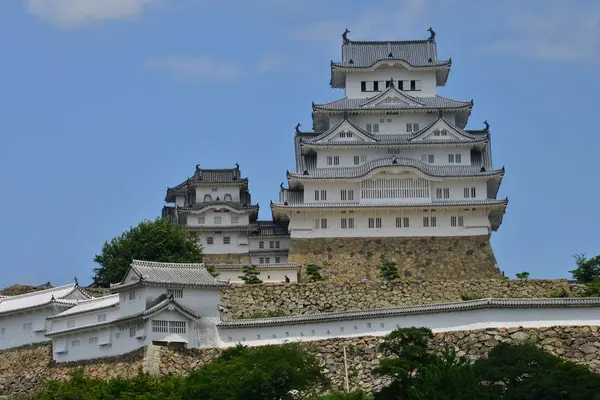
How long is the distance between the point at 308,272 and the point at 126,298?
12.6 meters

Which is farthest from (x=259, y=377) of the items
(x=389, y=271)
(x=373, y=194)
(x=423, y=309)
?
(x=373, y=194)

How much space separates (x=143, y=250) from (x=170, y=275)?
1032 cm

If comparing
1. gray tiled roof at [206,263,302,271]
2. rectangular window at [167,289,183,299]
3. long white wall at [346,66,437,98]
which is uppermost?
long white wall at [346,66,437,98]

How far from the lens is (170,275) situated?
5250 cm

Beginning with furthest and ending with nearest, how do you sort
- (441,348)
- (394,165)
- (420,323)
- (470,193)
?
(470,193) < (394,165) < (420,323) < (441,348)

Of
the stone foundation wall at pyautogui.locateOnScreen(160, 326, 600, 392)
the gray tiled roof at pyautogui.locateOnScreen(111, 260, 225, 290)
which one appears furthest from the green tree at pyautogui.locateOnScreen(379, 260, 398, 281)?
the stone foundation wall at pyautogui.locateOnScreen(160, 326, 600, 392)

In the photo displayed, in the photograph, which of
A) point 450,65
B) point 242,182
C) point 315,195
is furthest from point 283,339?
point 450,65

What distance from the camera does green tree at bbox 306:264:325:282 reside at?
6203 cm

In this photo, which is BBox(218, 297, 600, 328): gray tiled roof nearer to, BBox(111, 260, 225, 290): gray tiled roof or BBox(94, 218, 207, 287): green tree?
BBox(111, 260, 225, 290): gray tiled roof

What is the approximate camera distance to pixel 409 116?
235ft

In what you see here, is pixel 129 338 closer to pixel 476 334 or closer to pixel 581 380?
pixel 476 334

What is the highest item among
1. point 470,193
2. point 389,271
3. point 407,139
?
point 407,139

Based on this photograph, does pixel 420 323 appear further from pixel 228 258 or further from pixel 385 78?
pixel 385 78

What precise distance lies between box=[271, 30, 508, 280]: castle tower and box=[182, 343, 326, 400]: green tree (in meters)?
19.8
